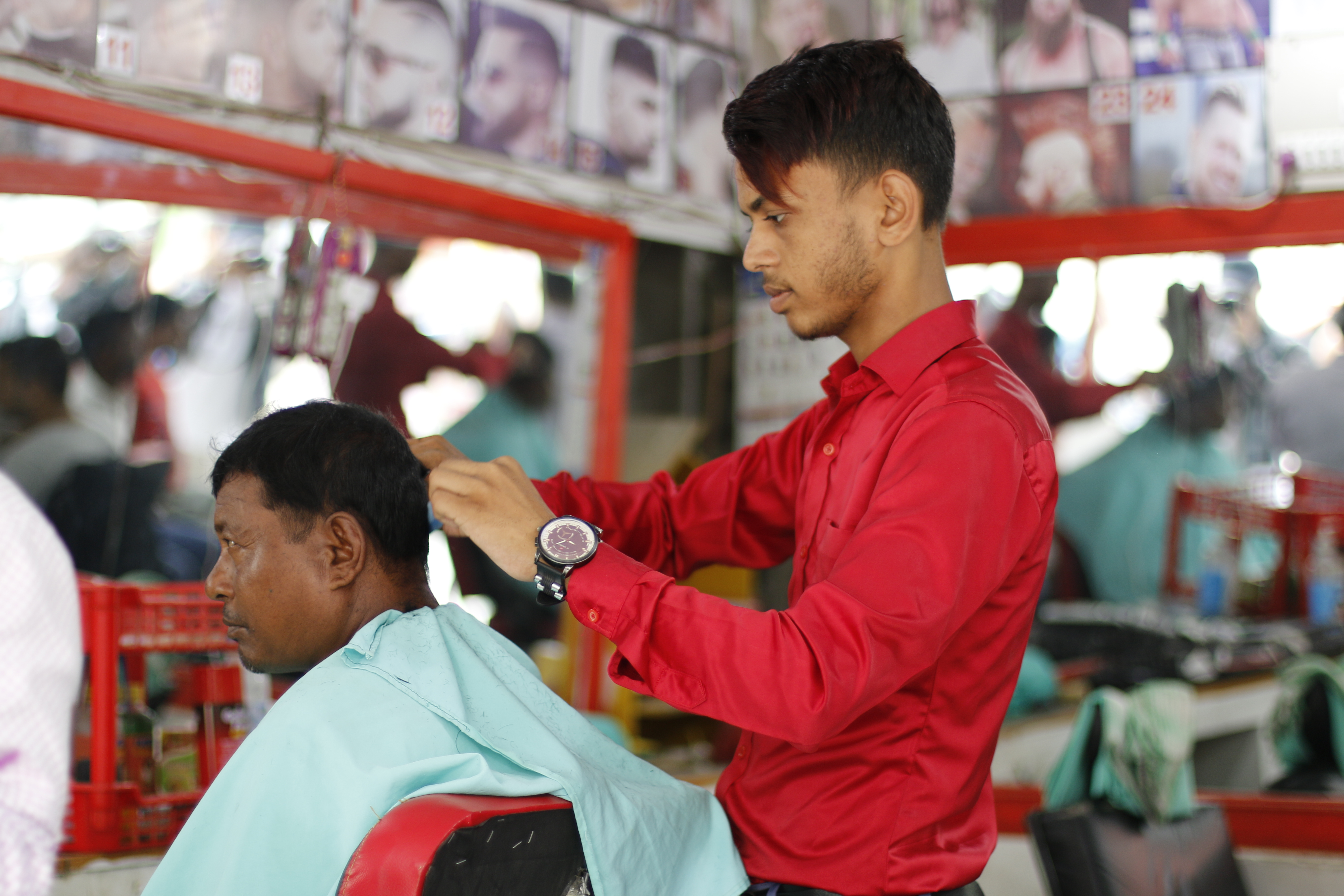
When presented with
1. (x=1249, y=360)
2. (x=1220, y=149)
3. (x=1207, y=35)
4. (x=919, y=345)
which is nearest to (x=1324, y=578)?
(x=1249, y=360)

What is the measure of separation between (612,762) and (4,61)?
1.94 metres

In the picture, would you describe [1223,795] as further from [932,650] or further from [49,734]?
[49,734]

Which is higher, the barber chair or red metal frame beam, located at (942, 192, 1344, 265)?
red metal frame beam, located at (942, 192, 1344, 265)

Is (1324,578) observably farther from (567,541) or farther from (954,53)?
(567,541)

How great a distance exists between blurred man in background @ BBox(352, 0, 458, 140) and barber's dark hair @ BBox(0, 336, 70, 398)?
1.39m

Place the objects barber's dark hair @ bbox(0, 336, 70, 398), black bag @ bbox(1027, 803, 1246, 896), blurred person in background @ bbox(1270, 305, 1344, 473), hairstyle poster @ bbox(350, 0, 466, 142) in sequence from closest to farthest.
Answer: black bag @ bbox(1027, 803, 1246, 896)
hairstyle poster @ bbox(350, 0, 466, 142)
barber's dark hair @ bbox(0, 336, 70, 398)
blurred person in background @ bbox(1270, 305, 1344, 473)

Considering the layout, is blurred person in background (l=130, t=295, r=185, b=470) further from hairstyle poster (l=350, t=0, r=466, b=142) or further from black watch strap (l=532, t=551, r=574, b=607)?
black watch strap (l=532, t=551, r=574, b=607)

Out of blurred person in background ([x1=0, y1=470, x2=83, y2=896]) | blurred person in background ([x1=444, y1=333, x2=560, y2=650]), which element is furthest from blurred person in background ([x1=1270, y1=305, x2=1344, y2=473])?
blurred person in background ([x1=0, y1=470, x2=83, y2=896])

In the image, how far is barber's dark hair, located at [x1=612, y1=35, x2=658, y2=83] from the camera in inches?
137

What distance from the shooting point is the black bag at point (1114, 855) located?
8.35 feet

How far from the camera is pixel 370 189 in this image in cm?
270

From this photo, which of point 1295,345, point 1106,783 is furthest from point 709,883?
point 1295,345

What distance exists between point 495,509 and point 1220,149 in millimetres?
2762

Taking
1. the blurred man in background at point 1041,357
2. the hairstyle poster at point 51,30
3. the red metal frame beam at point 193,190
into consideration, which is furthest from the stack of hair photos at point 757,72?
the blurred man in background at point 1041,357
